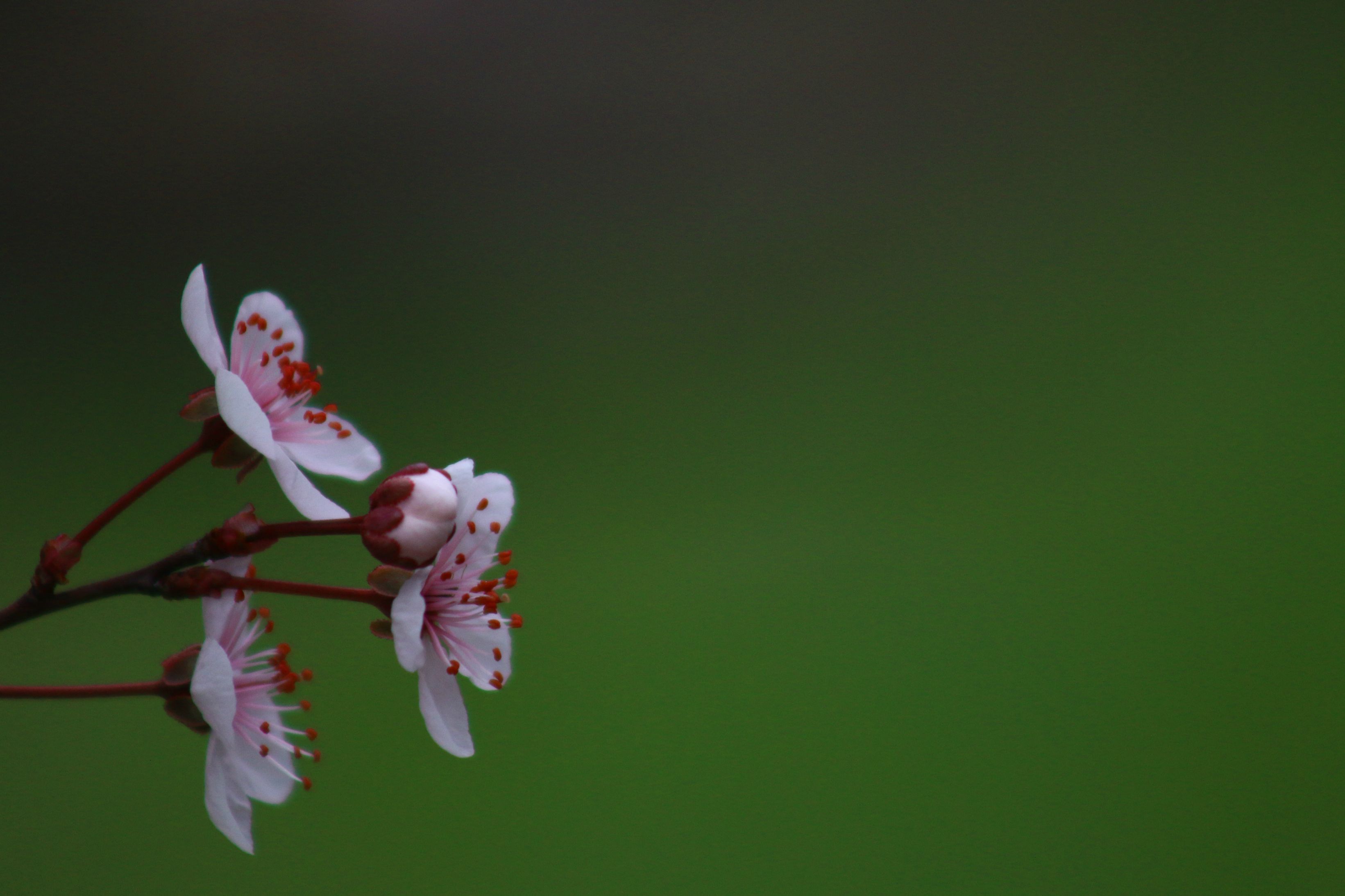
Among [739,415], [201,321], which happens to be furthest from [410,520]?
[739,415]

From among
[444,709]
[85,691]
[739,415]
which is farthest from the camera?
[739,415]

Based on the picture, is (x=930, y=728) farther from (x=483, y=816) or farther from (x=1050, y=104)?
(x=1050, y=104)

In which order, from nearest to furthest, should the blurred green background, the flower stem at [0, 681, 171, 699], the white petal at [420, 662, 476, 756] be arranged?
the flower stem at [0, 681, 171, 699] → the white petal at [420, 662, 476, 756] → the blurred green background

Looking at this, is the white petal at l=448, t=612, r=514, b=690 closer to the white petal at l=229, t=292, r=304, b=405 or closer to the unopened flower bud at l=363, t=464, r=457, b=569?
the unopened flower bud at l=363, t=464, r=457, b=569

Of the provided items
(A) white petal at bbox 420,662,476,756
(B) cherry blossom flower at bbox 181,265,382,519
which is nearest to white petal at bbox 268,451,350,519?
(B) cherry blossom flower at bbox 181,265,382,519

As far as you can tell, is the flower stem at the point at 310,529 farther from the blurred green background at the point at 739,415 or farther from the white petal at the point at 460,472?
the blurred green background at the point at 739,415

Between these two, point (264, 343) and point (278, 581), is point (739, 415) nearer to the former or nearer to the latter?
point (264, 343)
